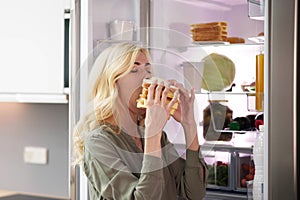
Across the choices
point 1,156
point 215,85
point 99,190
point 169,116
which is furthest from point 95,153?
point 1,156

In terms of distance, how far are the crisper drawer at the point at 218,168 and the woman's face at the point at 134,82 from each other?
7.3 inches

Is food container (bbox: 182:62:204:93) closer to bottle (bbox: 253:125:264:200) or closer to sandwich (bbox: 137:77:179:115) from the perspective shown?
sandwich (bbox: 137:77:179:115)

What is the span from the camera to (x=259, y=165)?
123cm

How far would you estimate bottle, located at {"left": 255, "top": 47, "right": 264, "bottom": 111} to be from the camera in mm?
1218

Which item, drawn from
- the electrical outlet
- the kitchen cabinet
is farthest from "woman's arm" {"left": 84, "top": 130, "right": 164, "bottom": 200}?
the electrical outlet

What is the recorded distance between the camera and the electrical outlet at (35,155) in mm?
2393

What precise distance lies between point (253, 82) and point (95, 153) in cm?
38

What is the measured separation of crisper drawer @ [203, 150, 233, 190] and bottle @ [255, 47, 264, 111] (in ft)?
0.46

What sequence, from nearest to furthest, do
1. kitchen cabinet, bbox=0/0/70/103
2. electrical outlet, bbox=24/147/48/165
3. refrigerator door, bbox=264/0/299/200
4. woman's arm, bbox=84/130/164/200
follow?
refrigerator door, bbox=264/0/299/200 < woman's arm, bbox=84/130/164/200 < kitchen cabinet, bbox=0/0/70/103 < electrical outlet, bbox=24/147/48/165

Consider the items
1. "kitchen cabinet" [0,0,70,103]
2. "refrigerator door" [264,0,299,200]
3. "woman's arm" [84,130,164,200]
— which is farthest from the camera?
"kitchen cabinet" [0,0,70,103]

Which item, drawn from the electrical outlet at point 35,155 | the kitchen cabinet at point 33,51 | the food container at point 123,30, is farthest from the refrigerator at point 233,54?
the electrical outlet at point 35,155

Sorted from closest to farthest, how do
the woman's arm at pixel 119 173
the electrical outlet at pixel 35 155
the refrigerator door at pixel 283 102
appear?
the refrigerator door at pixel 283 102 → the woman's arm at pixel 119 173 → the electrical outlet at pixel 35 155

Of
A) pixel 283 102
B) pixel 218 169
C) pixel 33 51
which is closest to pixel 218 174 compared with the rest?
pixel 218 169

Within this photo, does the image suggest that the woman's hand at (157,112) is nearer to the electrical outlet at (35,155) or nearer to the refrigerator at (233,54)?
the refrigerator at (233,54)
